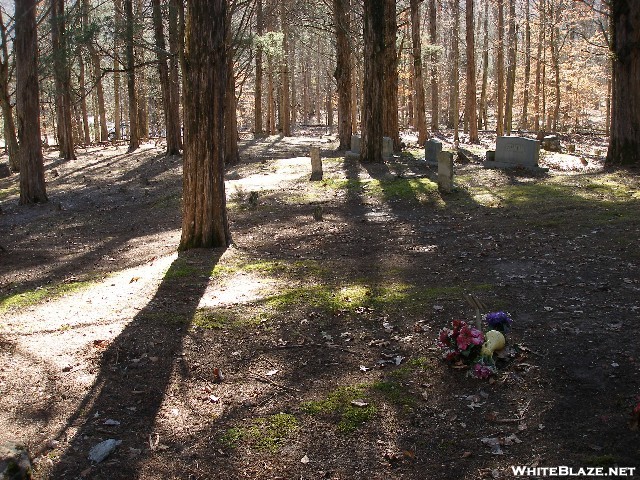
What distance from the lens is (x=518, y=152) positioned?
651 inches

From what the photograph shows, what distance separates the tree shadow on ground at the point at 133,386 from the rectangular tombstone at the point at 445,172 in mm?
7457

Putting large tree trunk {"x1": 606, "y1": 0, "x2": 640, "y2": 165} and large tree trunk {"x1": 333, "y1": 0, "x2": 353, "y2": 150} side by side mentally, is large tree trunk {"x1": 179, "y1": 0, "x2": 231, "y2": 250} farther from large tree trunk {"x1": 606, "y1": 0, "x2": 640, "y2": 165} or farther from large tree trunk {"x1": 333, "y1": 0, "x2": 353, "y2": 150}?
large tree trunk {"x1": 333, "y1": 0, "x2": 353, "y2": 150}

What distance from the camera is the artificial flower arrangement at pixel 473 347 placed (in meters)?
4.84

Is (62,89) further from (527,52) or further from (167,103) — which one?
(527,52)

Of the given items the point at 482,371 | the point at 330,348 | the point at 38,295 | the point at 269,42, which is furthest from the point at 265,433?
the point at 269,42

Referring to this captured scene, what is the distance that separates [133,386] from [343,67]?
19.4 meters

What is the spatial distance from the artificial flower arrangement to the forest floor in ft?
0.40

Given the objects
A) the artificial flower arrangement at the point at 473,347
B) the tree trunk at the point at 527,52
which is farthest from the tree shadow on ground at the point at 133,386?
the tree trunk at the point at 527,52

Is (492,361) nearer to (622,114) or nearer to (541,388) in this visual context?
(541,388)

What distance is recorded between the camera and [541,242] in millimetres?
8898

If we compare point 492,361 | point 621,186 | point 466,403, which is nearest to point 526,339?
point 492,361

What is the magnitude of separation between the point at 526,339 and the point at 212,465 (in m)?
3.02

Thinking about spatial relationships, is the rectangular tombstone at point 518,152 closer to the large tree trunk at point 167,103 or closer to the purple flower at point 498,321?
the purple flower at point 498,321

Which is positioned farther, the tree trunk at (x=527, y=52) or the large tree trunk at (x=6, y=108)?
the tree trunk at (x=527, y=52)
